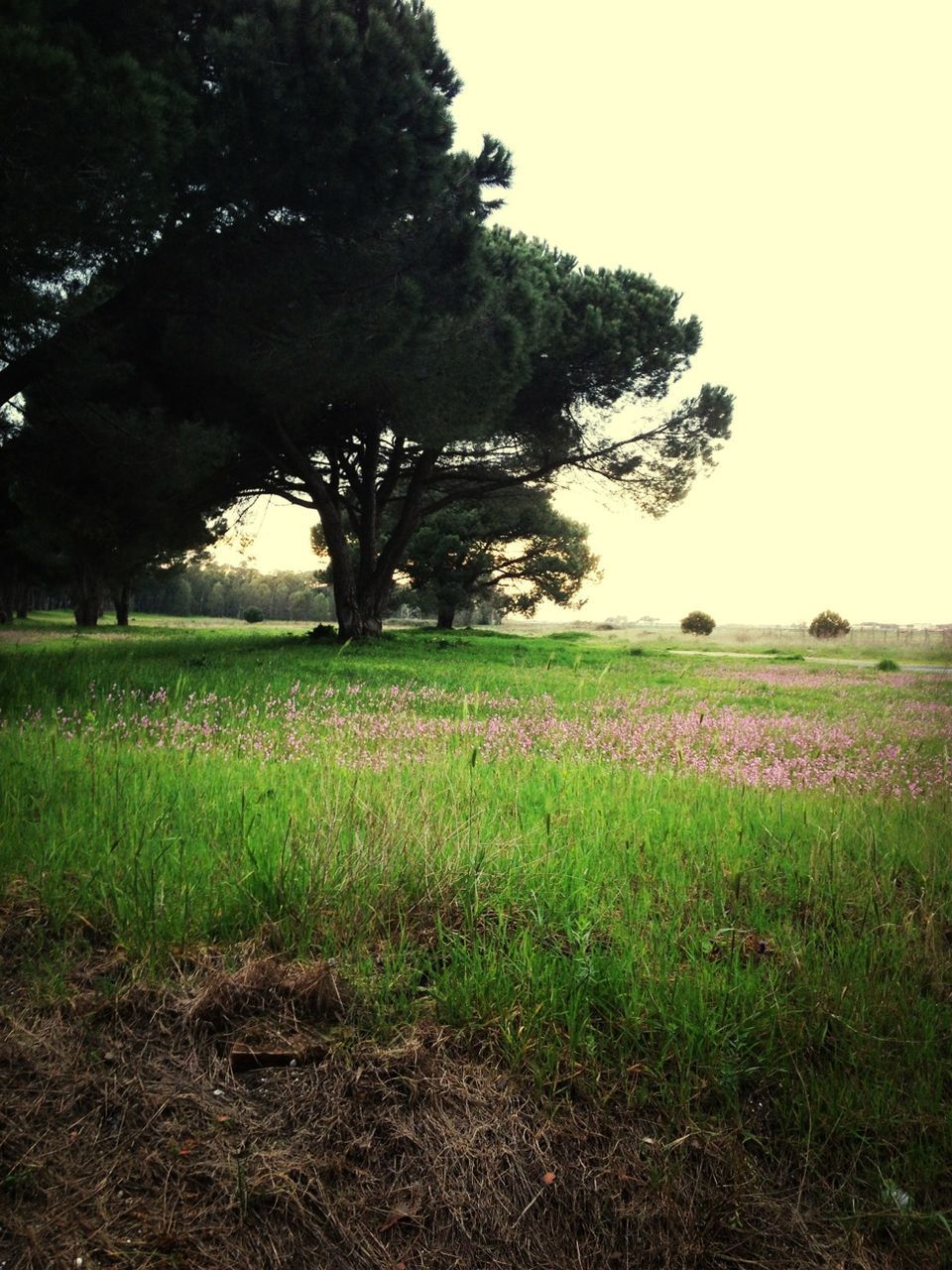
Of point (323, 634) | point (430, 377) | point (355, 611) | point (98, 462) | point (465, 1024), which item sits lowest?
point (465, 1024)

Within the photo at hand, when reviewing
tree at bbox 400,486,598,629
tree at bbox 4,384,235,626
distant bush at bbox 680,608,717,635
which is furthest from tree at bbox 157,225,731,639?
distant bush at bbox 680,608,717,635

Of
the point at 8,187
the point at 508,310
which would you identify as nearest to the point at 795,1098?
the point at 8,187

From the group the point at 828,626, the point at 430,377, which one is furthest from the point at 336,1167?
the point at 828,626

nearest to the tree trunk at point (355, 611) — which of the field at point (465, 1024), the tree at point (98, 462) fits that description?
the tree at point (98, 462)

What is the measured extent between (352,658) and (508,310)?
7.10 m

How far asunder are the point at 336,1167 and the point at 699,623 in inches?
1521

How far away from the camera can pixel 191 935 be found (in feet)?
7.56

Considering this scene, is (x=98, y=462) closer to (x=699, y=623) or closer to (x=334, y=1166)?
(x=334, y=1166)

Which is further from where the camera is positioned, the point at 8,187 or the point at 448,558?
the point at 448,558

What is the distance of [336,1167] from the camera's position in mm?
1633

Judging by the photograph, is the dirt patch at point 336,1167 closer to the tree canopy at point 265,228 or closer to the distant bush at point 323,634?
the tree canopy at point 265,228

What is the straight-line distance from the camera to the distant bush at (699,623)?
38156 millimetres

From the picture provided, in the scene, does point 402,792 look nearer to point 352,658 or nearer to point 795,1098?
point 795,1098

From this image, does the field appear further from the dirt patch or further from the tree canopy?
the tree canopy
